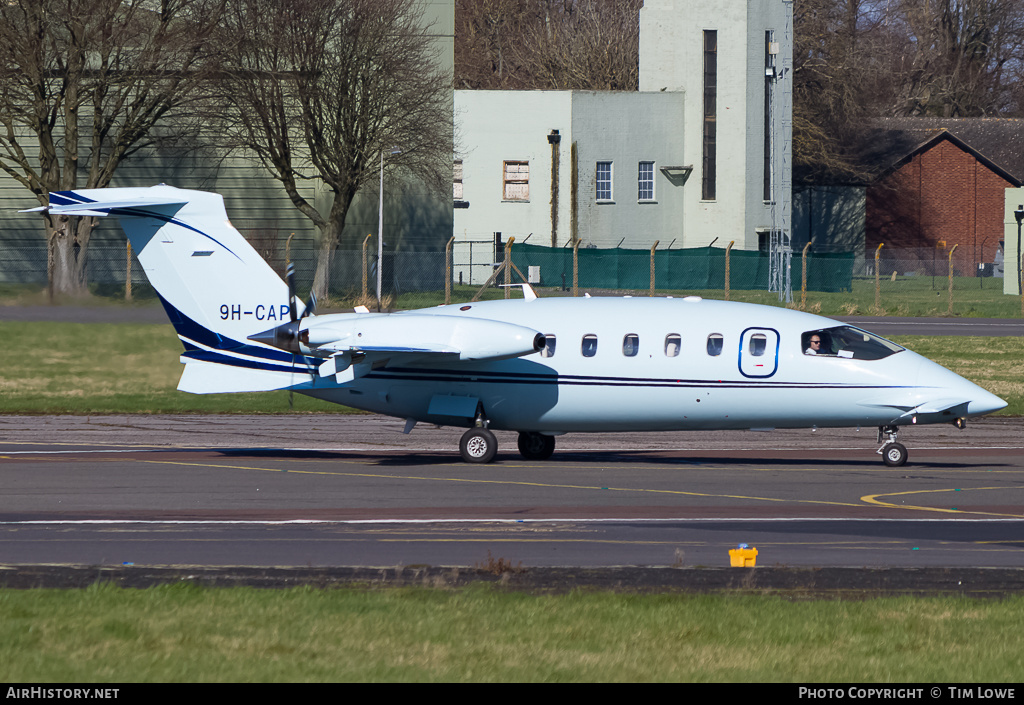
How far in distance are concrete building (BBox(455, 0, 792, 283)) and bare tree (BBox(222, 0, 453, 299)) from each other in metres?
14.5

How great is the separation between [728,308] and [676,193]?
156 ft

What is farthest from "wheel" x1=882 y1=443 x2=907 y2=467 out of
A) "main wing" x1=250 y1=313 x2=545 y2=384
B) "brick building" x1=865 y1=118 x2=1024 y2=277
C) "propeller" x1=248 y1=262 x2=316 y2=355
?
"brick building" x1=865 y1=118 x2=1024 y2=277

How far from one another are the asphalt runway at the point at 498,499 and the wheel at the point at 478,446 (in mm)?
223

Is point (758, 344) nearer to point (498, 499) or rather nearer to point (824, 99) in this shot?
point (498, 499)

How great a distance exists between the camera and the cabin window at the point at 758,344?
22312 millimetres

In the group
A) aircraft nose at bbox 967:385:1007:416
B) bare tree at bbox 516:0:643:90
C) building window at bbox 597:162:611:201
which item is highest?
bare tree at bbox 516:0:643:90

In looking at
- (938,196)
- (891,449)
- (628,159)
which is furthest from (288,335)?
(938,196)

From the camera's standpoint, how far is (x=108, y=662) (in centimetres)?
978

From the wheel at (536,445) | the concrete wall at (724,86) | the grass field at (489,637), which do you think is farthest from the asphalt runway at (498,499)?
the concrete wall at (724,86)

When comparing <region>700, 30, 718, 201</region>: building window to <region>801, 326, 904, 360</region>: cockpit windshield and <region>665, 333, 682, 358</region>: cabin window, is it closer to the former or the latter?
<region>801, 326, 904, 360</region>: cockpit windshield

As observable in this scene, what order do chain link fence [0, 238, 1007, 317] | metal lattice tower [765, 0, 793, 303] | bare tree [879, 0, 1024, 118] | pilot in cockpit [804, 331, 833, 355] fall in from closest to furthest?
pilot in cockpit [804, 331, 833, 355] < chain link fence [0, 238, 1007, 317] < metal lattice tower [765, 0, 793, 303] < bare tree [879, 0, 1024, 118]

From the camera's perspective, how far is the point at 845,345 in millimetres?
22359

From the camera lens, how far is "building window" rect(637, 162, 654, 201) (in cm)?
6919
